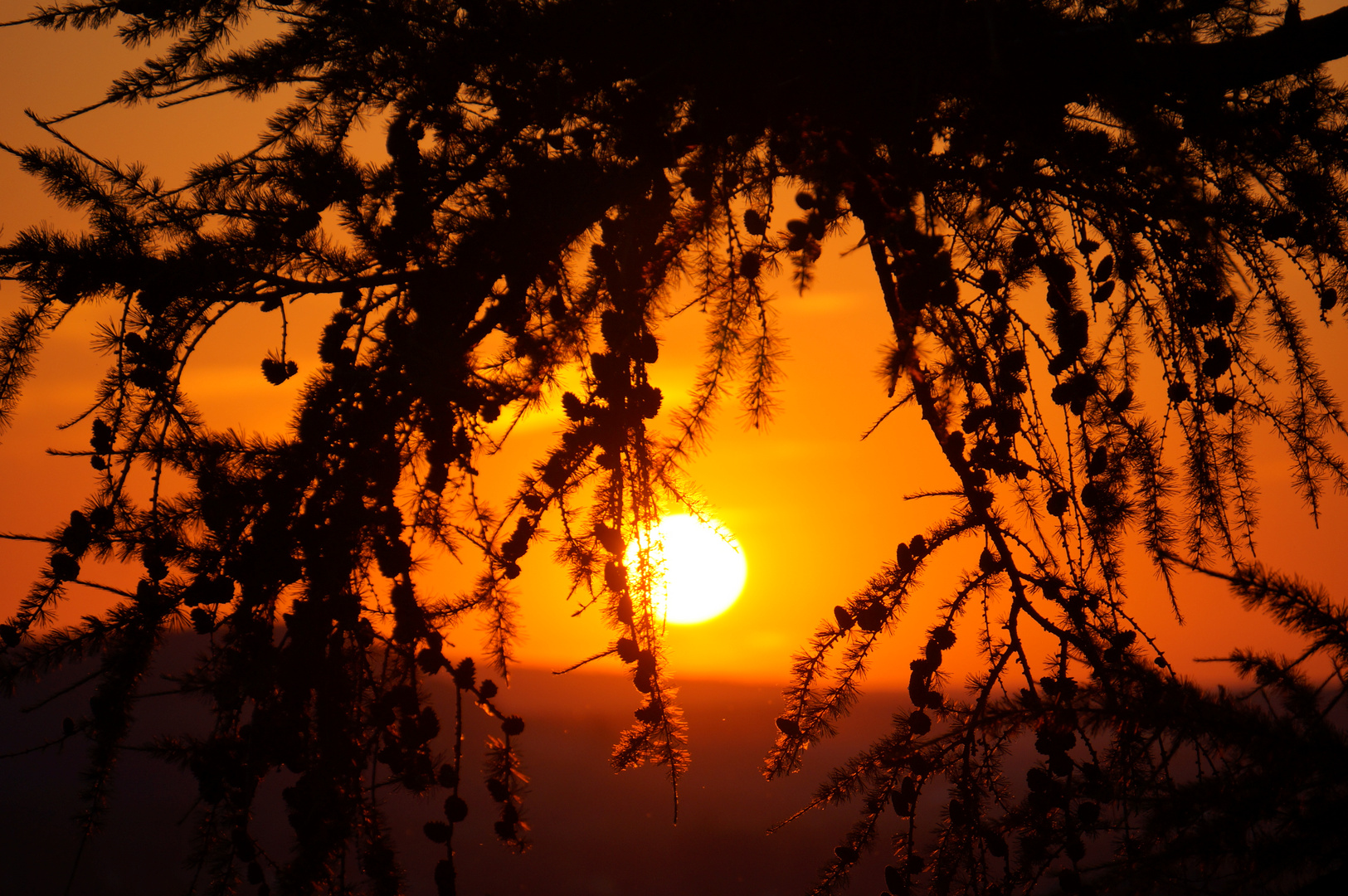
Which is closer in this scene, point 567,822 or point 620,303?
point 620,303

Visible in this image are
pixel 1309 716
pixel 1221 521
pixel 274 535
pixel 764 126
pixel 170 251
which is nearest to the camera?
pixel 1309 716

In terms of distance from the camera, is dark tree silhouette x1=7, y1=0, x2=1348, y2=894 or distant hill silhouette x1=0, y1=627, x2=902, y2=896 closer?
dark tree silhouette x1=7, y1=0, x2=1348, y2=894

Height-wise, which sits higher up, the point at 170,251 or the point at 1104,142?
the point at 1104,142

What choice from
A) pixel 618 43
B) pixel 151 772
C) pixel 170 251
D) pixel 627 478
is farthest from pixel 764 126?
pixel 151 772

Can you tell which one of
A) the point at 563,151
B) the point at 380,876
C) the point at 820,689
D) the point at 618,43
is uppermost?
the point at 618,43

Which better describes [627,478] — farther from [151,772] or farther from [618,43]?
[151,772]

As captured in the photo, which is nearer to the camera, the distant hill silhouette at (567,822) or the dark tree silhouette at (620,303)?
the dark tree silhouette at (620,303)

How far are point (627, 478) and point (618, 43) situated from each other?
2.35 feet

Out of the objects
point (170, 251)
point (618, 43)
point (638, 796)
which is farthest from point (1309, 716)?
point (638, 796)

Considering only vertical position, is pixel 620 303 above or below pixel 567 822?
above

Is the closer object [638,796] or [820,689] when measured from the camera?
[820,689]

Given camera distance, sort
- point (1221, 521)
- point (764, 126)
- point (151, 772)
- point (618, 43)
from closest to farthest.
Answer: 1. point (618, 43)
2. point (764, 126)
3. point (1221, 521)
4. point (151, 772)

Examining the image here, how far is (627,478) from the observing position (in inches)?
47.8

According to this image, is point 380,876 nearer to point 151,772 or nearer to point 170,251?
point 170,251
